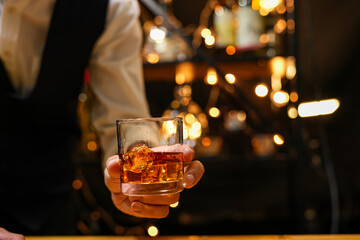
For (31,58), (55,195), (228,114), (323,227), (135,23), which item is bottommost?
(323,227)

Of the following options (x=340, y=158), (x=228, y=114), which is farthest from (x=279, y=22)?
(x=340, y=158)

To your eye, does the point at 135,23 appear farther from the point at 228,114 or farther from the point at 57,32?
the point at 228,114

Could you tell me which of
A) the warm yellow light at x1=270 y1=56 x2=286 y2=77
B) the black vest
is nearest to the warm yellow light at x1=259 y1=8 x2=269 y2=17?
the warm yellow light at x1=270 y1=56 x2=286 y2=77

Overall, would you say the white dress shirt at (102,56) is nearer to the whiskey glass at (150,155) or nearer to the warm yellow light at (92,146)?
the whiskey glass at (150,155)

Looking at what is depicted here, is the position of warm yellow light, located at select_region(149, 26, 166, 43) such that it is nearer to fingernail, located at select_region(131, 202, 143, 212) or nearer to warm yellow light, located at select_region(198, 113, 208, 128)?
warm yellow light, located at select_region(198, 113, 208, 128)

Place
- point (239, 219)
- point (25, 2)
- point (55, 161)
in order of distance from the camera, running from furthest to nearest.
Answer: point (239, 219) < point (55, 161) < point (25, 2)

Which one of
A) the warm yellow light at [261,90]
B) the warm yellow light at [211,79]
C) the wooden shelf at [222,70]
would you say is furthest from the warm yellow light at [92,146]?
the warm yellow light at [261,90]
